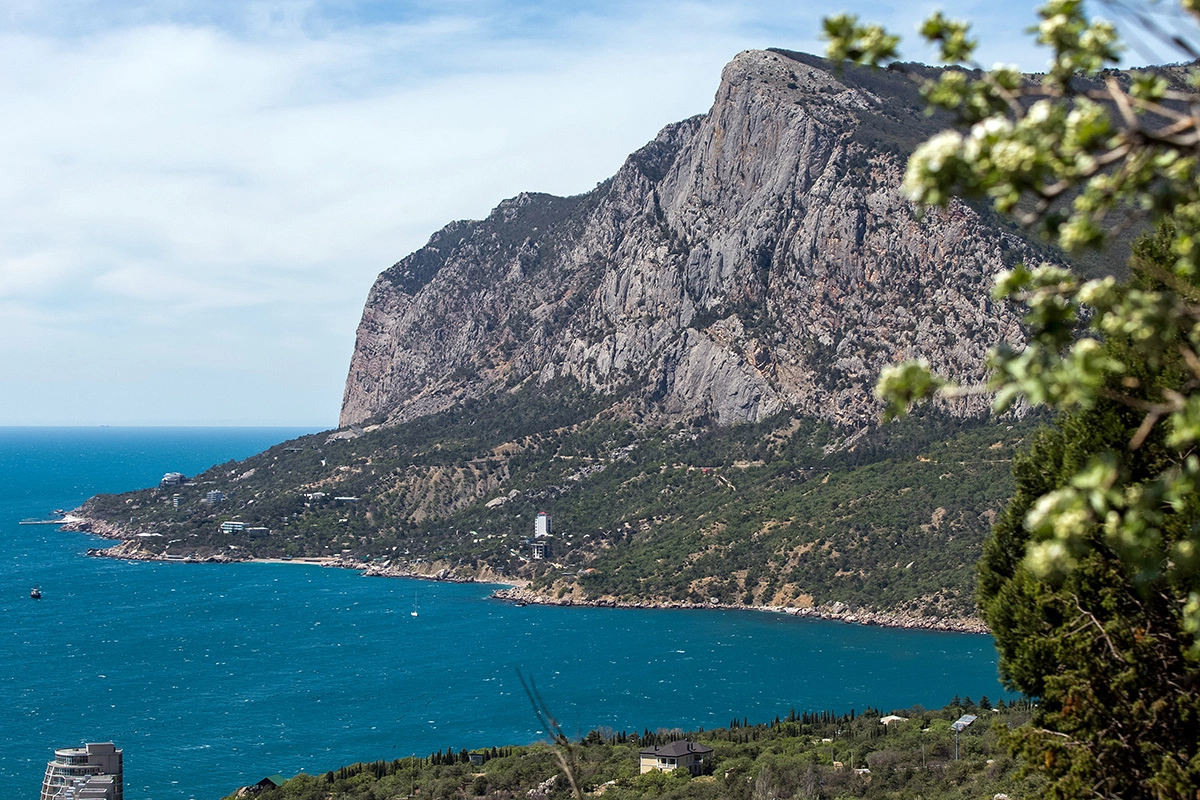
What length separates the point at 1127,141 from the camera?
491 centimetres

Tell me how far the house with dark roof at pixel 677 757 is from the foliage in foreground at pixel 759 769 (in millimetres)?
634

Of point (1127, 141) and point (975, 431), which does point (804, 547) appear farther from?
point (1127, 141)

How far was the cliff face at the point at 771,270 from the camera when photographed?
391ft

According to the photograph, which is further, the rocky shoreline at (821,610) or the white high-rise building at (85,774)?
the rocky shoreline at (821,610)

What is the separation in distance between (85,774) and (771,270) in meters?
97.8

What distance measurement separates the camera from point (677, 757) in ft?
162

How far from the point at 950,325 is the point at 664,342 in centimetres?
3895

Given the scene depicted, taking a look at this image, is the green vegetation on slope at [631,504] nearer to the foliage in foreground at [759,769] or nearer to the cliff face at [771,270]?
the cliff face at [771,270]

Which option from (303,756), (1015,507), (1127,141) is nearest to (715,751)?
(303,756)

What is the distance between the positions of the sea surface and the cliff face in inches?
1295

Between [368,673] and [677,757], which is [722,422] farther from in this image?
[677,757]

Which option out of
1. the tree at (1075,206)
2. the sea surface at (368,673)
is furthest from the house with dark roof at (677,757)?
the tree at (1075,206)

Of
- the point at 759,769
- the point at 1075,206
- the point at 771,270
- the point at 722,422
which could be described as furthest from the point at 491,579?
the point at 1075,206

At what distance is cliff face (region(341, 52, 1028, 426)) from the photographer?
119 m
